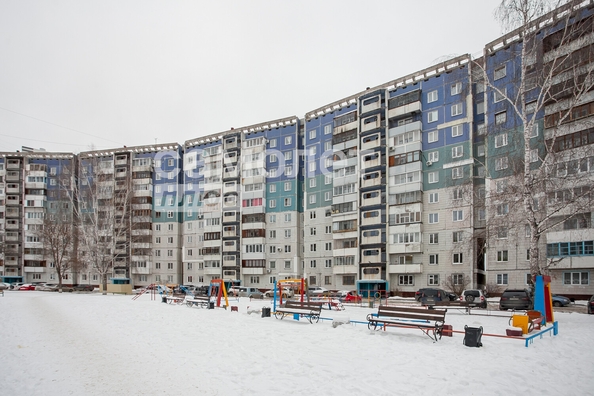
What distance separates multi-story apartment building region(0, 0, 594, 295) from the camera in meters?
33.8

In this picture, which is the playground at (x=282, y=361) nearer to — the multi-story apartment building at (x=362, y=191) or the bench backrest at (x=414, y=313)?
the bench backrest at (x=414, y=313)

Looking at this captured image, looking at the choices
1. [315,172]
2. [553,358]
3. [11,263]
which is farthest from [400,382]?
[11,263]

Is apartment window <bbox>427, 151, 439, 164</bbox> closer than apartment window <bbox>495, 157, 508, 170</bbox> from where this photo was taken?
No

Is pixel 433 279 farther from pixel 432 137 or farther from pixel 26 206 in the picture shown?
pixel 26 206

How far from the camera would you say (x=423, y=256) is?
45.6m

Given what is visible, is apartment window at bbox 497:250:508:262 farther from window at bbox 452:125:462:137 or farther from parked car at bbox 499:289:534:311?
parked car at bbox 499:289:534:311

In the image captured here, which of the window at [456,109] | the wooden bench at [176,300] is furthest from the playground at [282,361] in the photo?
the window at [456,109]

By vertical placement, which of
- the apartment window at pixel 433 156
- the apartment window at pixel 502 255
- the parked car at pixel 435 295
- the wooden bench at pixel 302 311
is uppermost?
the apartment window at pixel 433 156

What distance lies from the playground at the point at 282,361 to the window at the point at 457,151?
3166 centimetres

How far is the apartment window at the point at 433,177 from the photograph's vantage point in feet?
150

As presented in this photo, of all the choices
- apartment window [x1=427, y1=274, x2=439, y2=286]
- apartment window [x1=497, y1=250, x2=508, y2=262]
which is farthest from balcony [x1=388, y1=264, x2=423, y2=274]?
apartment window [x1=497, y1=250, x2=508, y2=262]

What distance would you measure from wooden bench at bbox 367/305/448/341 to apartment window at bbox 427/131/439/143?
1416 inches

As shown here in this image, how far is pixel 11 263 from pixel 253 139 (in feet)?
Result: 180

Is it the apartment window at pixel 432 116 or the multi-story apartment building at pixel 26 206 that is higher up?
the apartment window at pixel 432 116
